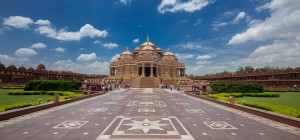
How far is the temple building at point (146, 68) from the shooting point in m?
69.8

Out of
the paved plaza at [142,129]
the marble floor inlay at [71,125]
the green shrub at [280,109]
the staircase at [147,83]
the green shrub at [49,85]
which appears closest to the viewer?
the paved plaza at [142,129]

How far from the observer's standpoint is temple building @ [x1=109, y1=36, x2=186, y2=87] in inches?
2749

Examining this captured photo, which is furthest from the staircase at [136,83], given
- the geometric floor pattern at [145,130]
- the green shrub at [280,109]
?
the geometric floor pattern at [145,130]

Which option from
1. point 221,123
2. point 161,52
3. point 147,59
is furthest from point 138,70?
point 221,123

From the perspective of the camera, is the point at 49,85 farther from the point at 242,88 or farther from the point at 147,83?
the point at 147,83

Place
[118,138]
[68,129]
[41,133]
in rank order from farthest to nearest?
[68,129] < [41,133] < [118,138]

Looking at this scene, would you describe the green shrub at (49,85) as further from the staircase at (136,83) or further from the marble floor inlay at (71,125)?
the staircase at (136,83)

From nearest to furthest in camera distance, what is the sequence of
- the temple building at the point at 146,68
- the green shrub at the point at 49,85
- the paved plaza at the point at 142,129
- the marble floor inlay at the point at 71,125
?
the paved plaza at the point at 142,129, the marble floor inlay at the point at 71,125, the green shrub at the point at 49,85, the temple building at the point at 146,68

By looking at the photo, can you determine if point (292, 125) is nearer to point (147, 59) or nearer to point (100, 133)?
point (100, 133)

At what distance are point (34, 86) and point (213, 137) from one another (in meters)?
30.9

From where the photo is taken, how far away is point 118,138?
27.7 ft

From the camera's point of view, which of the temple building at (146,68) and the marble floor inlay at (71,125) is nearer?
the marble floor inlay at (71,125)

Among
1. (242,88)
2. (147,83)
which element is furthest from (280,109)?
(147,83)

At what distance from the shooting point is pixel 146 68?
7825cm
